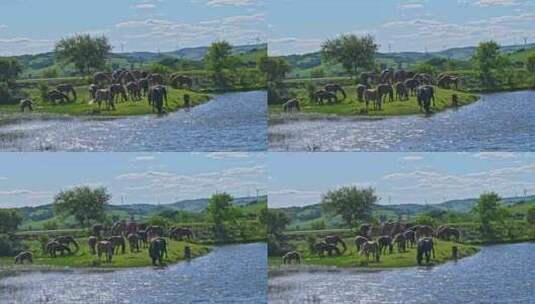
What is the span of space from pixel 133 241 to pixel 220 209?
132 cm

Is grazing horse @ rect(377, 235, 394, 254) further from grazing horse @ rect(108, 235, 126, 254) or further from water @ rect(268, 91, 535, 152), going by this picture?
grazing horse @ rect(108, 235, 126, 254)

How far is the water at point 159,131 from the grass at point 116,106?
0.11 m

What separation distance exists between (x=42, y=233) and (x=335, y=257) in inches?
162

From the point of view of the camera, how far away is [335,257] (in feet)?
35.1

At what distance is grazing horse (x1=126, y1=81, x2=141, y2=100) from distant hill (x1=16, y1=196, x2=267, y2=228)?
1537 mm

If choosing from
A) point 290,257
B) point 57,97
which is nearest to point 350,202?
point 290,257

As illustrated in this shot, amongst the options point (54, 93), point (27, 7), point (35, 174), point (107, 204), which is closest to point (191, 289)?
point (107, 204)

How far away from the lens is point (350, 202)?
34.5 feet

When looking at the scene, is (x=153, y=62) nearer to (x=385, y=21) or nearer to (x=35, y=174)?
(x=35, y=174)

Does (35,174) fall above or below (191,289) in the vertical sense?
above

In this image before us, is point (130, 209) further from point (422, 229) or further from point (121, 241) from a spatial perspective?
point (422, 229)

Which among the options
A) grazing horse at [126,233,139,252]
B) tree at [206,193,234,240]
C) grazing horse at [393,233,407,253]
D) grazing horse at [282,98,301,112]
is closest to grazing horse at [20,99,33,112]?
grazing horse at [126,233,139,252]

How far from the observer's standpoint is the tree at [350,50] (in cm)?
1064

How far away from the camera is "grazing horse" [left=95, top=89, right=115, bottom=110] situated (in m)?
11.0
